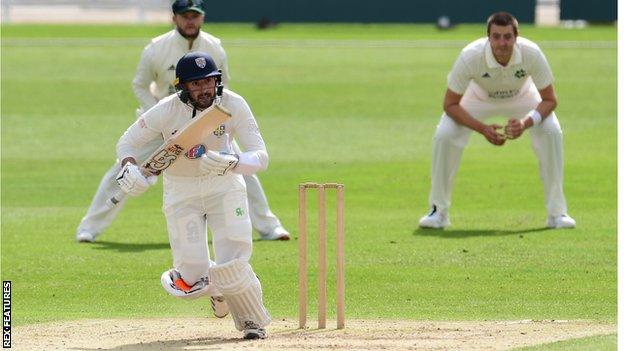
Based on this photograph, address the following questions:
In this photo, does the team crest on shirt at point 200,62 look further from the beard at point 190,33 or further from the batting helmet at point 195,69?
the beard at point 190,33

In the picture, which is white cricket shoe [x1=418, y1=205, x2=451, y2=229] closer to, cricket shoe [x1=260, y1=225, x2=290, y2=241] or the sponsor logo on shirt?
the sponsor logo on shirt

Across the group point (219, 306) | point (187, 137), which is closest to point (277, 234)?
point (219, 306)

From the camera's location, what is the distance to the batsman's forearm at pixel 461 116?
12.9m

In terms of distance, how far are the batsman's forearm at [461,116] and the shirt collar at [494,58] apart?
1.42 ft

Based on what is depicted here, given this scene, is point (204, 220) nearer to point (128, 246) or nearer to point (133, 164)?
point (133, 164)

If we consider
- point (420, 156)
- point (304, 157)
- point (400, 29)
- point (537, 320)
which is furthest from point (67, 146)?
point (400, 29)

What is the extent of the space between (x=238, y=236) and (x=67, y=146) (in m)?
11.2

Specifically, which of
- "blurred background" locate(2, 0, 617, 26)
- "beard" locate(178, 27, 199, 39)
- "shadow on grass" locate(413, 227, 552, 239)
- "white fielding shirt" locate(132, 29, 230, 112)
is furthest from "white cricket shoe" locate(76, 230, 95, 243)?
"blurred background" locate(2, 0, 617, 26)

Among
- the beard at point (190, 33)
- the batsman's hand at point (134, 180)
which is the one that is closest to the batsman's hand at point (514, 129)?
the beard at point (190, 33)

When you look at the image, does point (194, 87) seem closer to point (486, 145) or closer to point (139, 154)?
point (139, 154)

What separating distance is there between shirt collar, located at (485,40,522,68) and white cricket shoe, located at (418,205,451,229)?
1.29 m

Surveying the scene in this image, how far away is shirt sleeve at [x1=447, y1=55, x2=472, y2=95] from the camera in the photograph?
1295cm

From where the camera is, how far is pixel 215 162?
8.28 meters

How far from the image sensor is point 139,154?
1183cm
